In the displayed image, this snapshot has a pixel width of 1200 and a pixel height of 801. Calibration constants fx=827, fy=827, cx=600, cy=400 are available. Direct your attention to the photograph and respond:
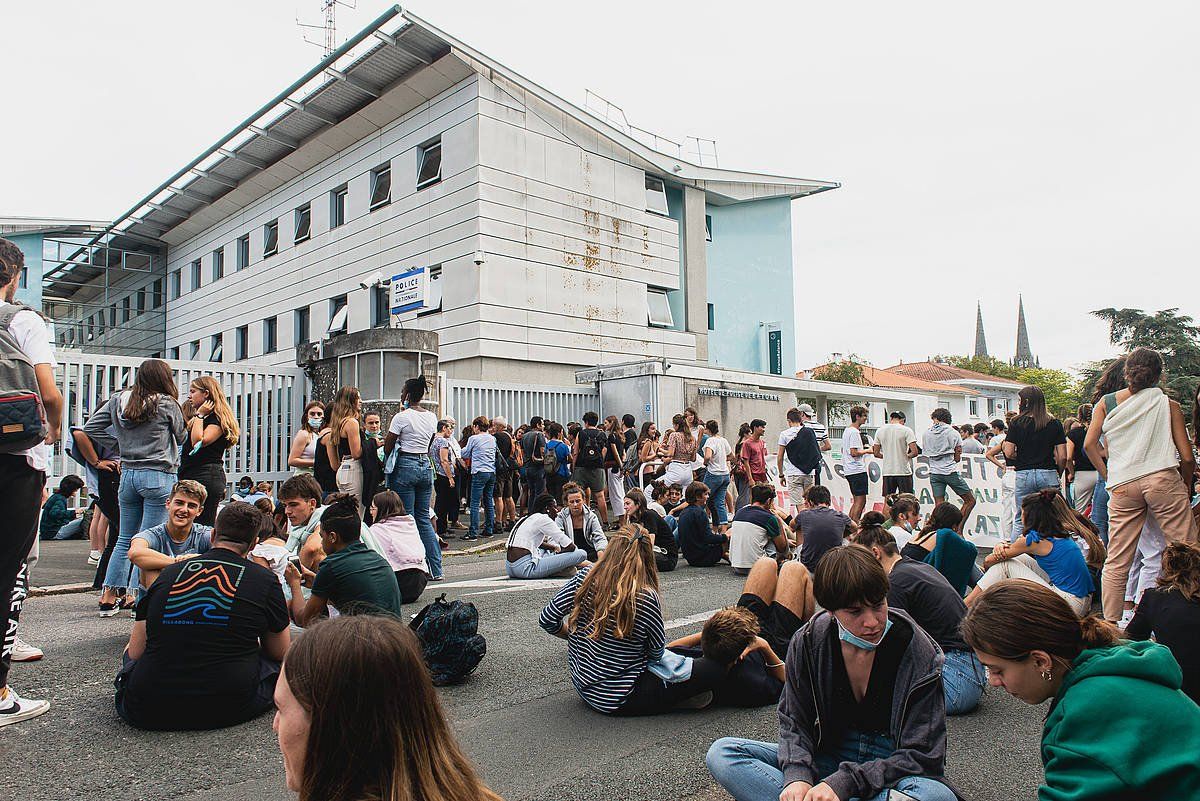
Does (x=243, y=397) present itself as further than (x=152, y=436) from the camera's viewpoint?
Yes

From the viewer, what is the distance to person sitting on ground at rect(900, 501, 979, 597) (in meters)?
6.56

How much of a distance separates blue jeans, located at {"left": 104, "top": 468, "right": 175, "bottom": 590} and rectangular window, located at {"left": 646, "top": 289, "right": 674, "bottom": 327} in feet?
68.9

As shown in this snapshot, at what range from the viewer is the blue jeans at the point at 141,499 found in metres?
6.43

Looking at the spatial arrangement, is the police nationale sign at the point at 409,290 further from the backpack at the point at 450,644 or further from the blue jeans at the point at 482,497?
the backpack at the point at 450,644

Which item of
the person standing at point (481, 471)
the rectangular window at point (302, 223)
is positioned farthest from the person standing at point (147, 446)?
the rectangular window at point (302, 223)

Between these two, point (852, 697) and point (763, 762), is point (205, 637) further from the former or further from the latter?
point (852, 697)

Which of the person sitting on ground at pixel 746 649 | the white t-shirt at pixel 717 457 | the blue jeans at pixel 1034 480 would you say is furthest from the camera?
the white t-shirt at pixel 717 457

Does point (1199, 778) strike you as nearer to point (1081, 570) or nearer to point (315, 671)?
point (315, 671)

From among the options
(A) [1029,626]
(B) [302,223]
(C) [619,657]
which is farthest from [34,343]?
(B) [302,223]

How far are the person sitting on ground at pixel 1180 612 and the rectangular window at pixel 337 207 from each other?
26671 mm

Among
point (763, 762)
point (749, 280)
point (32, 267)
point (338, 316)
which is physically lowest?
point (763, 762)

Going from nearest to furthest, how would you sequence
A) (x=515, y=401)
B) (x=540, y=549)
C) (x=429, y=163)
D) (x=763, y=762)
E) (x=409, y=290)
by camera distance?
(x=763, y=762)
(x=540, y=549)
(x=515, y=401)
(x=409, y=290)
(x=429, y=163)

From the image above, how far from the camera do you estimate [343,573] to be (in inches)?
203

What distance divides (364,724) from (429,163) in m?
24.2
